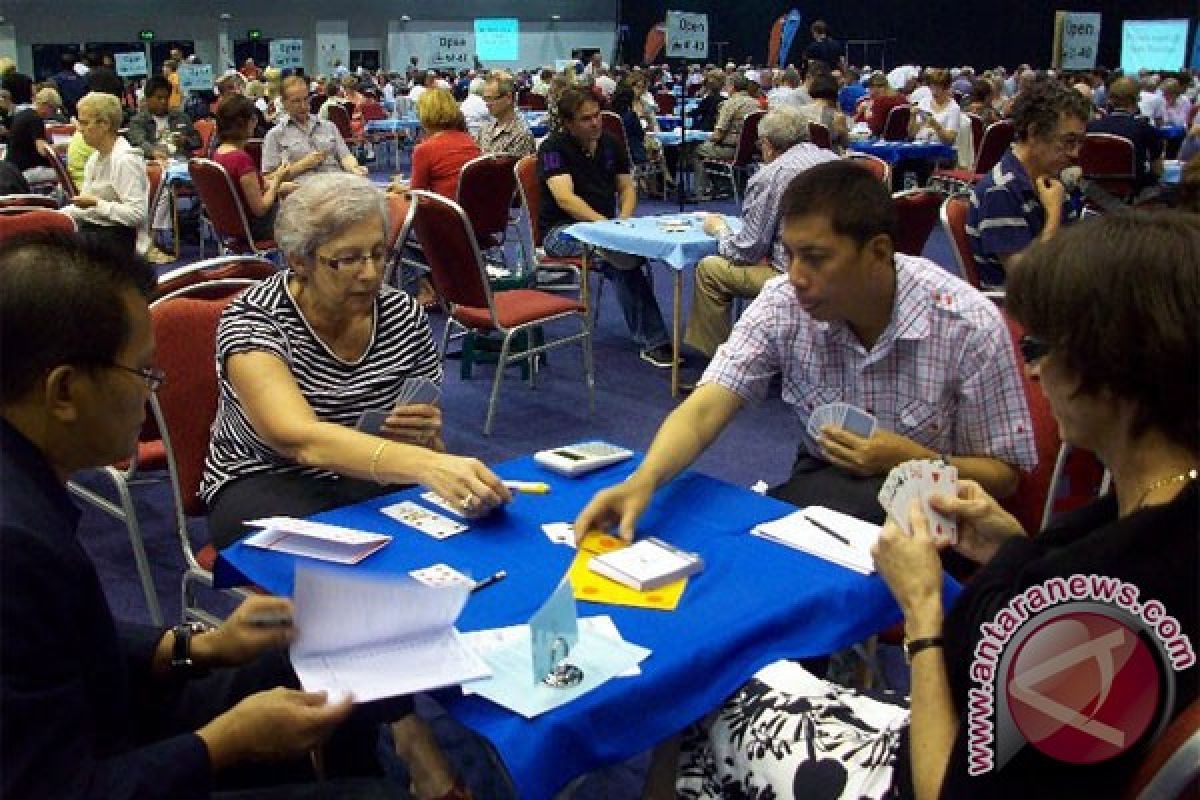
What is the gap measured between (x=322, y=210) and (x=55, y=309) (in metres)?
1.11

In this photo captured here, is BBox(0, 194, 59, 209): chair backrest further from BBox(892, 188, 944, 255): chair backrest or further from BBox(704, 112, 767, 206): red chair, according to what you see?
BBox(704, 112, 767, 206): red chair

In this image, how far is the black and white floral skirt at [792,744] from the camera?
142 cm

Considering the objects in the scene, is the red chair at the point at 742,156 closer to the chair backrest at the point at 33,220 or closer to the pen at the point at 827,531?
the chair backrest at the point at 33,220

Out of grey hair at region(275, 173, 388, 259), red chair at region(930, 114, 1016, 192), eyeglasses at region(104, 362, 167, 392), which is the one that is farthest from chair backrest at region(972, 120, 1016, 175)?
eyeglasses at region(104, 362, 167, 392)

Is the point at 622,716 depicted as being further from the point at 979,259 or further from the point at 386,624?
the point at 979,259

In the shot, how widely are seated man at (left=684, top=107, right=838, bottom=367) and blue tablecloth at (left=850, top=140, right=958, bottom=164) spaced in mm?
4757

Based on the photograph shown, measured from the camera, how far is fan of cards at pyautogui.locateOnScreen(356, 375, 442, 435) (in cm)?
225

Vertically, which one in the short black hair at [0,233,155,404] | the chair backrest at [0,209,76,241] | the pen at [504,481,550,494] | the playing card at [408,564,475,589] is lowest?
the playing card at [408,564,475,589]

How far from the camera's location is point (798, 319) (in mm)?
2387

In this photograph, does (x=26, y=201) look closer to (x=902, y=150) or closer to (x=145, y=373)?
(x=145, y=373)

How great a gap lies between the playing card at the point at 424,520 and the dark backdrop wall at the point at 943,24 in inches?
889

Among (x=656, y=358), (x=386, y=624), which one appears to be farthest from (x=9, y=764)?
(x=656, y=358)

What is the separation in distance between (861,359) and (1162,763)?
1.37 meters

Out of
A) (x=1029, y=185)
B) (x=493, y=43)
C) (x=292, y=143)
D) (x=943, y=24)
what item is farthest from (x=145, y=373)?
(x=943, y=24)
